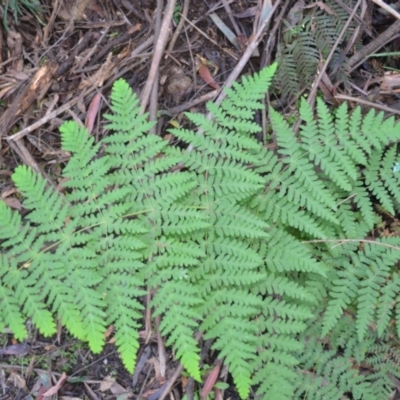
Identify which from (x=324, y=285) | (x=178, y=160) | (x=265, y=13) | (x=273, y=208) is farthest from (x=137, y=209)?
(x=265, y=13)

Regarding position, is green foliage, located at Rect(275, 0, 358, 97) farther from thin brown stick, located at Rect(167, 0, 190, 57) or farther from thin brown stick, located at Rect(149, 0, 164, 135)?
thin brown stick, located at Rect(149, 0, 164, 135)

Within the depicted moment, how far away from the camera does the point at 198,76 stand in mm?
4145

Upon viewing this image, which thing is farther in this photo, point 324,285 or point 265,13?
point 265,13

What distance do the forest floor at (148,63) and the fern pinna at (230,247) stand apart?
42 cm

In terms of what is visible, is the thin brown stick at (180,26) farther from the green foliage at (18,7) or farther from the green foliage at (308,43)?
the green foliage at (18,7)

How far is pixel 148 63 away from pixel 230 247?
5.68 feet

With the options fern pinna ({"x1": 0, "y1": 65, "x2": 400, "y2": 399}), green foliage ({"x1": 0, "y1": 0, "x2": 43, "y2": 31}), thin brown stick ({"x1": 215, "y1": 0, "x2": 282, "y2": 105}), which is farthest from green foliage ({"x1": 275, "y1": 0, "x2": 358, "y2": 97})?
green foliage ({"x1": 0, "y1": 0, "x2": 43, "y2": 31})

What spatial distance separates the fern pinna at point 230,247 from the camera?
3.31 metres

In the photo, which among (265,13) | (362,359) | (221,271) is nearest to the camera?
(221,271)

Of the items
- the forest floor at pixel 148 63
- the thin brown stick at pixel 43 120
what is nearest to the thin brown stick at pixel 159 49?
the forest floor at pixel 148 63

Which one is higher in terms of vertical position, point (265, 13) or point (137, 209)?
point (265, 13)

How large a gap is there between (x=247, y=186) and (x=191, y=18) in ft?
5.40

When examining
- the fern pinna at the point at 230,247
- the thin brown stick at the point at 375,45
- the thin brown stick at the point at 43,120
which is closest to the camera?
the fern pinna at the point at 230,247

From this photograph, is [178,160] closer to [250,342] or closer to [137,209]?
[137,209]
